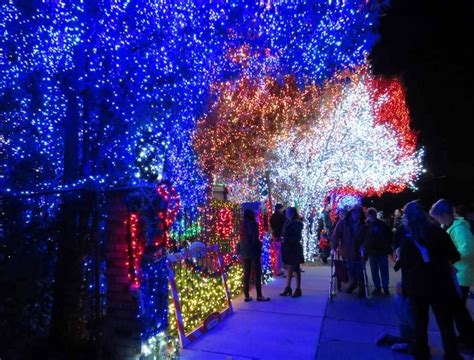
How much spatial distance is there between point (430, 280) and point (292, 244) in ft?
13.0

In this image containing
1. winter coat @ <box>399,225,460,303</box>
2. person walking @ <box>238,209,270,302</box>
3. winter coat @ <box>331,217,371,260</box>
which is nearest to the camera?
winter coat @ <box>399,225,460,303</box>

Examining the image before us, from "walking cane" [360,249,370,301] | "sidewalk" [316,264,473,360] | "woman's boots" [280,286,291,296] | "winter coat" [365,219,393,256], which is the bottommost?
"sidewalk" [316,264,473,360]

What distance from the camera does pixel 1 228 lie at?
391 centimetres

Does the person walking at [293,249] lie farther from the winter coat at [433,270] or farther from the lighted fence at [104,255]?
the winter coat at [433,270]

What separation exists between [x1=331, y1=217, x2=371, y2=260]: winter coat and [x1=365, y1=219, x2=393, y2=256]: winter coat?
0.36ft

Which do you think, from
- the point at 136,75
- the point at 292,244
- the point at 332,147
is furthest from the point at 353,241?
the point at 332,147

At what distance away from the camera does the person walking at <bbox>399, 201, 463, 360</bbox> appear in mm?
3771

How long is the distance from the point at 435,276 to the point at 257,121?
10840 mm

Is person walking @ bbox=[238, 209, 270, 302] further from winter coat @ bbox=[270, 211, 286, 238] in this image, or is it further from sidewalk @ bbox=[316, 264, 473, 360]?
winter coat @ bbox=[270, 211, 286, 238]

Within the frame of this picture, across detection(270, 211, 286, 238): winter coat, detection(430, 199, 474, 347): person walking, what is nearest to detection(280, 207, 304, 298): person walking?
detection(270, 211, 286, 238): winter coat

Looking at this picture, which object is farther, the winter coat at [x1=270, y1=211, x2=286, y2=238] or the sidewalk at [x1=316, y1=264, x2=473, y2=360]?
the winter coat at [x1=270, y1=211, x2=286, y2=238]

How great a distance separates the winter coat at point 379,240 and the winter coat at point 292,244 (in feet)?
5.25

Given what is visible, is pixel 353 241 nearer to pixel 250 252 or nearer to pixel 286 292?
pixel 286 292

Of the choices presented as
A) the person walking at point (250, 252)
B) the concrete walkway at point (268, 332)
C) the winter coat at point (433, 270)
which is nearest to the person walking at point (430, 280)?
the winter coat at point (433, 270)
